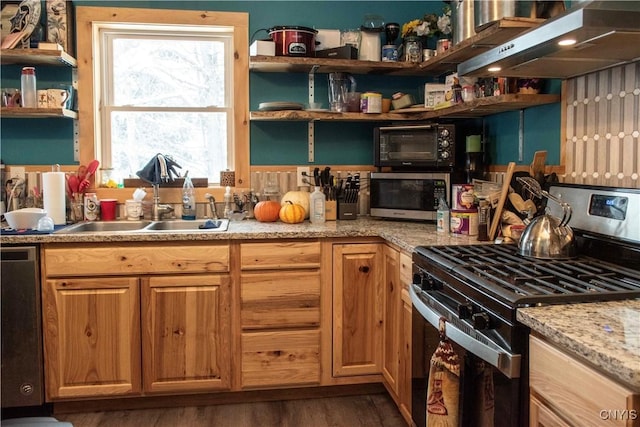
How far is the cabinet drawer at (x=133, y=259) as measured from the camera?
254 cm

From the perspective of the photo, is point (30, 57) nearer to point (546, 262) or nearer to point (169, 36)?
point (169, 36)

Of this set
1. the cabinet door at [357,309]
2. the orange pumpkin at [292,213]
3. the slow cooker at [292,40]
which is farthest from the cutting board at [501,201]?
the slow cooker at [292,40]

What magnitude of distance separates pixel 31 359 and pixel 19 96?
1.41 meters

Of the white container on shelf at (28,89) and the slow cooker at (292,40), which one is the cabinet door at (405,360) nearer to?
the slow cooker at (292,40)

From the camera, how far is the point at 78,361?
8.49ft

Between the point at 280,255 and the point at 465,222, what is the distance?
89cm

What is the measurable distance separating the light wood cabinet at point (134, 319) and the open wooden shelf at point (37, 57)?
104 cm

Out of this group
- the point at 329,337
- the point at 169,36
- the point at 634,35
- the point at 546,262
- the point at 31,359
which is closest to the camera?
the point at 634,35

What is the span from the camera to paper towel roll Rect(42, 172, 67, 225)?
2.91m

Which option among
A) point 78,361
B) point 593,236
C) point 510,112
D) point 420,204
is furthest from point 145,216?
point 593,236

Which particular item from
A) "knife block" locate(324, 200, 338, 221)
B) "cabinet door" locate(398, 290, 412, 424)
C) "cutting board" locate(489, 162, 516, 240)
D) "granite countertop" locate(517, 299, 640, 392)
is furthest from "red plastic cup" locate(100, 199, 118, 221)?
"granite countertop" locate(517, 299, 640, 392)

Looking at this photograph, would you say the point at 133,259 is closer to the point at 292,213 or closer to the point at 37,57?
the point at 292,213

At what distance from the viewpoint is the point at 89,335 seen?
258 cm

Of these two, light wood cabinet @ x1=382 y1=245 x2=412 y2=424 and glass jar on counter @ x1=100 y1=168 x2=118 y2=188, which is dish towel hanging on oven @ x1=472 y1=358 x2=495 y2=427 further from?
glass jar on counter @ x1=100 y1=168 x2=118 y2=188
